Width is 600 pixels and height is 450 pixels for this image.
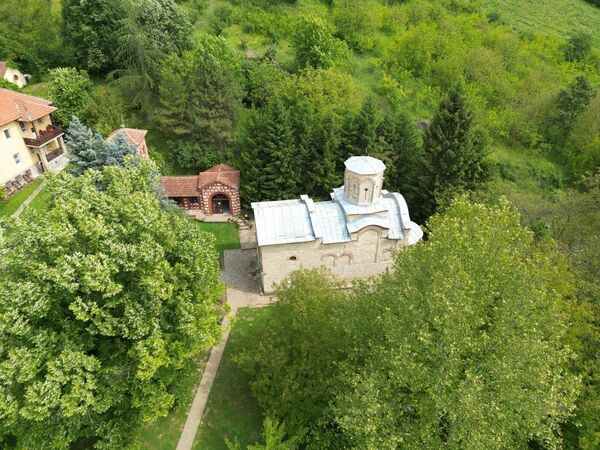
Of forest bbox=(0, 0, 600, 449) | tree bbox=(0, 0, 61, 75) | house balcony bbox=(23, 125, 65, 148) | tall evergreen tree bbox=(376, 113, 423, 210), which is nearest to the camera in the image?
forest bbox=(0, 0, 600, 449)

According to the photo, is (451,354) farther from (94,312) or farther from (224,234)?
(224,234)

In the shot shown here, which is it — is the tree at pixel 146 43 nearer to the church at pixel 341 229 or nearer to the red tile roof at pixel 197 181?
the red tile roof at pixel 197 181

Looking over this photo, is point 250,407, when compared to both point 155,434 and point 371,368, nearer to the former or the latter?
point 155,434

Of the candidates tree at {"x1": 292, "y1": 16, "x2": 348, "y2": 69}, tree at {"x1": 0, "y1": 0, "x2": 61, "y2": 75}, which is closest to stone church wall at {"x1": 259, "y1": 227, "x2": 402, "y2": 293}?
tree at {"x1": 292, "y1": 16, "x2": 348, "y2": 69}

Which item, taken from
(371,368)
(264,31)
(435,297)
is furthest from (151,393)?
(264,31)

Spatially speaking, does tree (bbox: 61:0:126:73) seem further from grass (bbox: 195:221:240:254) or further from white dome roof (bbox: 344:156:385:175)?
white dome roof (bbox: 344:156:385:175)

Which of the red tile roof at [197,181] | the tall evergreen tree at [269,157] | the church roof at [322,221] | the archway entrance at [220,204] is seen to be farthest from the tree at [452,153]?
the archway entrance at [220,204]
